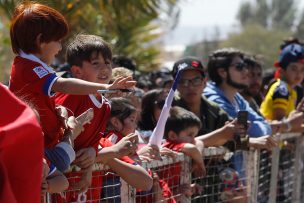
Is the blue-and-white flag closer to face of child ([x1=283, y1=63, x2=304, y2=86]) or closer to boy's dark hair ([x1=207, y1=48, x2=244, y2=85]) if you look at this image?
boy's dark hair ([x1=207, y1=48, x2=244, y2=85])

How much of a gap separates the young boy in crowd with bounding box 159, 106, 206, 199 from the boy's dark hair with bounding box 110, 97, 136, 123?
51cm

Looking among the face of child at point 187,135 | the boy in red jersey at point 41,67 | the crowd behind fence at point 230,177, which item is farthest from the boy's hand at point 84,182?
the face of child at point 187,135

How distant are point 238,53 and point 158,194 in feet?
8.20

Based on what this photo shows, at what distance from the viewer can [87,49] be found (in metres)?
4.30

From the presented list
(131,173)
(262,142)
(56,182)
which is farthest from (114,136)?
(262,142)

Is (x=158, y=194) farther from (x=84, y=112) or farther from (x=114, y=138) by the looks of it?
(x=84, y=112)

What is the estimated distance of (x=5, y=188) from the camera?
7.81 feet

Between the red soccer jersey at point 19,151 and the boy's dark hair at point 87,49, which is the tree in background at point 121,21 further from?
the red soccer jersey at point 19,151

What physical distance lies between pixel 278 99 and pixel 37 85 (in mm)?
4261

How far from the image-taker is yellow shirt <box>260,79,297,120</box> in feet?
24.3

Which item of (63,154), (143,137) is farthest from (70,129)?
(143,137)

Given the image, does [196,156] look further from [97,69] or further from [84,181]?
[84,181]

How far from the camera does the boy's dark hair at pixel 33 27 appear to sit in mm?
3652

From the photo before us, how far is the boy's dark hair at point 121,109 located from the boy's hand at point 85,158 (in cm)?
91
